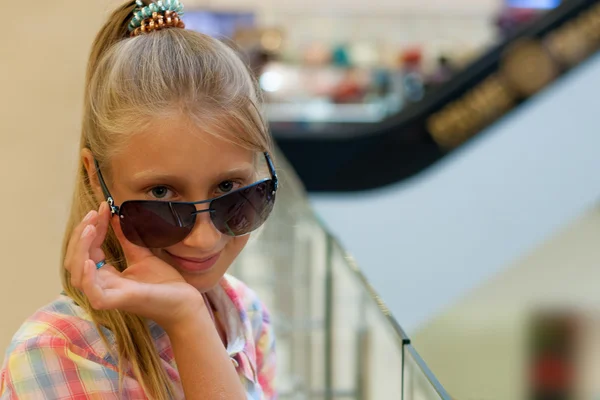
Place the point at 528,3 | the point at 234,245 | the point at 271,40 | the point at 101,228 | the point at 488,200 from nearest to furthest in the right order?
the point at 101,228
the point at 234,245
the point at 488,200
the point at 271,40
the point at 528,3

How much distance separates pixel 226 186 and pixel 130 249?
0.47 ft

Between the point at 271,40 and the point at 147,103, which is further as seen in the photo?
the point at 271,40

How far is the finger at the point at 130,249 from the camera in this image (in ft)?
3.25

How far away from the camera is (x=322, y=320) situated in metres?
2.21

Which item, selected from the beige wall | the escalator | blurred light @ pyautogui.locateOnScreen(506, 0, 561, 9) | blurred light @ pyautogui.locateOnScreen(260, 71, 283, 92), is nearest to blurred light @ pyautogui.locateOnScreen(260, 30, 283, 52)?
blurred light @ pyautogui.locateOnScreen(260, 71, 283, 92)

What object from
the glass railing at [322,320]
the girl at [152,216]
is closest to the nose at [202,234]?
the girl at [152,216]

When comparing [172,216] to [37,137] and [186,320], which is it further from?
[37,137]

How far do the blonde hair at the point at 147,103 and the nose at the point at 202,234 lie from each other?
0.10 m

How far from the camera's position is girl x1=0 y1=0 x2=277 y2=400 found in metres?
0.92

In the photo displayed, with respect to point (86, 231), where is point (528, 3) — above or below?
above

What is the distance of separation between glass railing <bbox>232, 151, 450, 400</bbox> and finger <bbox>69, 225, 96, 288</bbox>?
384 millimetres

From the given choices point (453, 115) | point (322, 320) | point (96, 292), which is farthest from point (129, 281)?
point (453, 115)

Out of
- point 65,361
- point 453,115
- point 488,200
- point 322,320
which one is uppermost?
point 453,115

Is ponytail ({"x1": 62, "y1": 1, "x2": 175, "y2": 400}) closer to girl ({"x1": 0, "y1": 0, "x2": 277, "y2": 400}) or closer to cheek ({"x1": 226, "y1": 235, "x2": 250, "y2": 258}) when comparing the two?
girl ({"x1": 0, "y1": 0, "x2": 277, "y2": 400})
